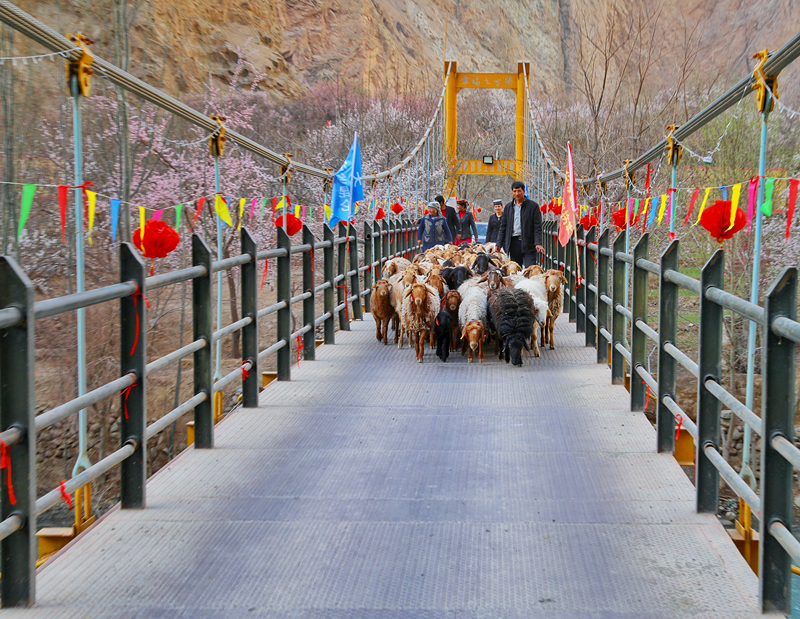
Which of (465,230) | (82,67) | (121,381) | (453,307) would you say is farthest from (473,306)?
(465,230)

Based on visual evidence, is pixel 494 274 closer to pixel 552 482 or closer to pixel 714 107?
pixel 714 107

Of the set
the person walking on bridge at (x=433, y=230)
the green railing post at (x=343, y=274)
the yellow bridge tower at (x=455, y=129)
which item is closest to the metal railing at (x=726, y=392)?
the green railing post at (x=343, y=274)

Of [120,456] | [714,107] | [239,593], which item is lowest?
[239,593]

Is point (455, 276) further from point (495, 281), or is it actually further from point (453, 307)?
point (453, 307)

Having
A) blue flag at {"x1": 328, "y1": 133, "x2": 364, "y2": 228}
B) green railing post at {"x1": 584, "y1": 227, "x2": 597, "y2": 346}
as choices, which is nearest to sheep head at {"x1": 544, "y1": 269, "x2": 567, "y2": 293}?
green railing post at {"x1": 584, "y1": 227, "x2": 597, "y2": 346}

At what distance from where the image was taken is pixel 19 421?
2.57 m

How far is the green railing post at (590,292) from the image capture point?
25.4 ft


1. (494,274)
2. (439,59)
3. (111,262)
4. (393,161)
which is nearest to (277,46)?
(439,59)

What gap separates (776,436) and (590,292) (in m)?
5.59

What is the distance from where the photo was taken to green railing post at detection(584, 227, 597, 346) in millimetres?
7750

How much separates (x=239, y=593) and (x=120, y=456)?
2.85 feet

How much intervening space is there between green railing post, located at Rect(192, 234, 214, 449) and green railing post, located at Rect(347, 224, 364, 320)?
503 centimetres

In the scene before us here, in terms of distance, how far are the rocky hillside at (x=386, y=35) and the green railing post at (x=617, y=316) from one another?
2588 centimetres

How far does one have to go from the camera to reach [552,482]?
12.7 feet
